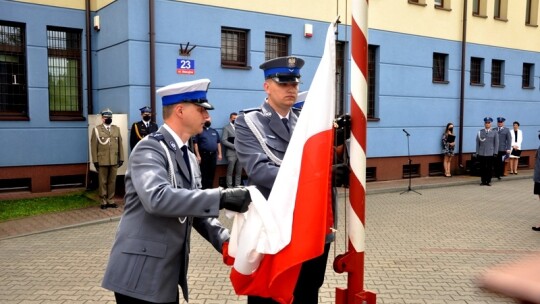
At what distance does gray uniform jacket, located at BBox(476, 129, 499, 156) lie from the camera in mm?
15344

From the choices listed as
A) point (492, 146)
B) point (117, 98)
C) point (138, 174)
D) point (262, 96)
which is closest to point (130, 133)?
point (117, 98)

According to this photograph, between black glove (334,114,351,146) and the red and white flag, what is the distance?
12cm

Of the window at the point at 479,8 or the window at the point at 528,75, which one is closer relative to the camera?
the window at the point at 479,8

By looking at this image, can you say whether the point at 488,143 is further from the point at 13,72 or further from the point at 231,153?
the point at 13,72

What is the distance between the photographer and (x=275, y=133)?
3.44 metres

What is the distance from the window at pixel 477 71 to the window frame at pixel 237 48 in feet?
30.2

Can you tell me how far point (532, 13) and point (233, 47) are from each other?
13335 mm

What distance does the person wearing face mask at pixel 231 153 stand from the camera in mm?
12016

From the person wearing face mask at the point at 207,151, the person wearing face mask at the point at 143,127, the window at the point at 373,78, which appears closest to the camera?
the person wearing face mask at the point at 143,127

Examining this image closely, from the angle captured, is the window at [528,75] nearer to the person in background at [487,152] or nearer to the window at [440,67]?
the window at [440,67]

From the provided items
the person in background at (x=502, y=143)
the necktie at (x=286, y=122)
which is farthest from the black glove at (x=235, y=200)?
the person in background at (x=502, y=143)

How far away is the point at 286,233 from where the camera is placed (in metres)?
2.51

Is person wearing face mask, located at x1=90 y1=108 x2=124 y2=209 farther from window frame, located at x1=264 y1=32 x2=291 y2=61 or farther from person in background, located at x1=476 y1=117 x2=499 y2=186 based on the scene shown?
person in background, located at x1=476 y1=117 x2=499 y2=186

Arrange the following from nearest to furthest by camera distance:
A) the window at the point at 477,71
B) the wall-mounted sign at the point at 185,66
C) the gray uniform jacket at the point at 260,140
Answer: the gray uniform jacket at the point at 260,140 → the wall-mounted sign at the point at 185,66 → the window at the point at 477,71
